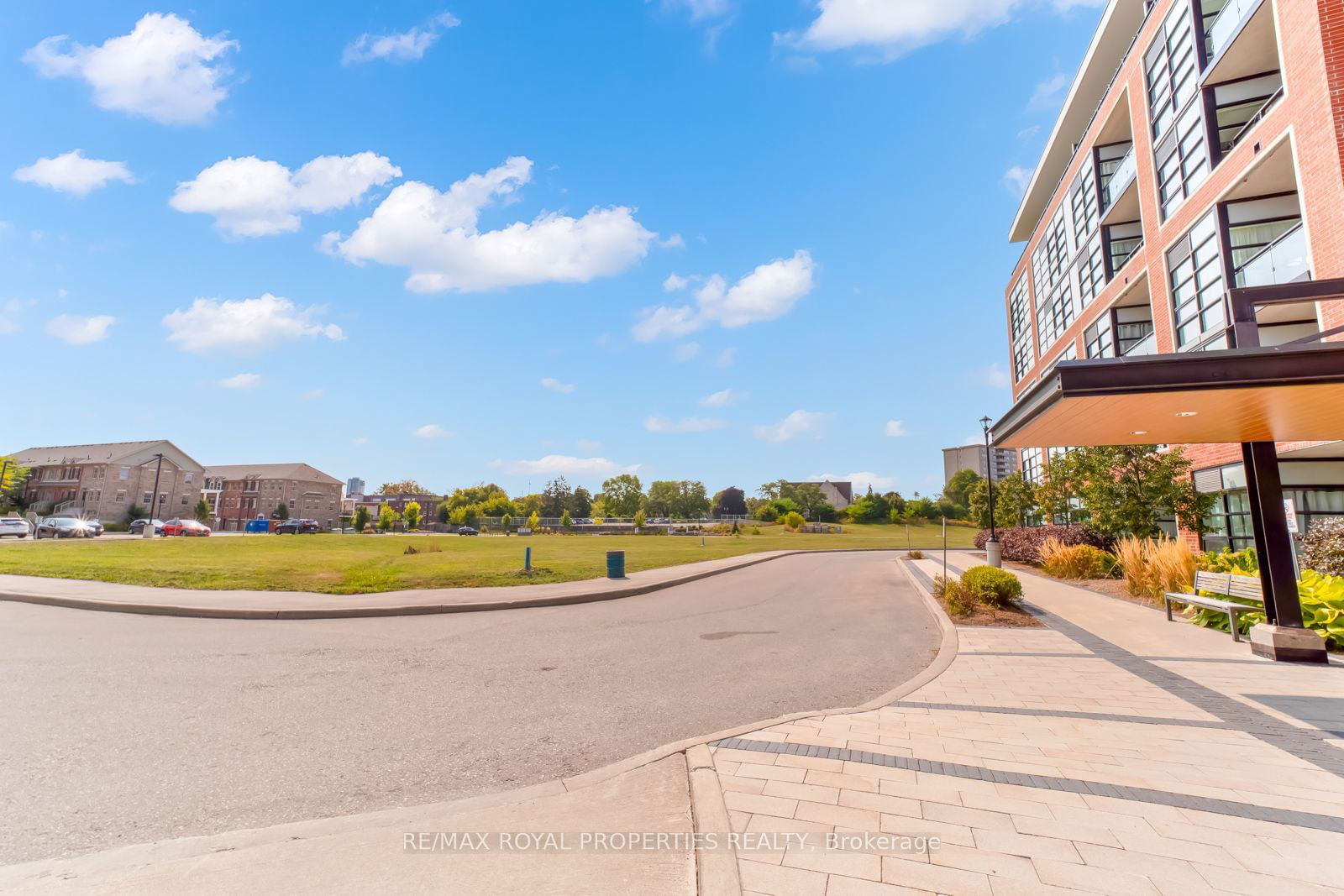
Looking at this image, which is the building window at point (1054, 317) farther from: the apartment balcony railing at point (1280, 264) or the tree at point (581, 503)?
the tree at point (581, 503)

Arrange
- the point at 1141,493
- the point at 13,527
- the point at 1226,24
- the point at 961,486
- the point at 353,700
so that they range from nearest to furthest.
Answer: the point at 353,700 → the point at 1226,24 → the point at 1141,493 → the point at 13,527 → the point at 961,486

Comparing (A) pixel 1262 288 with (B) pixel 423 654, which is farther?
(B) pixel 423 654

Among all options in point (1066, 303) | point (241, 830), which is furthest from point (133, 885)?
point (1066, 303)

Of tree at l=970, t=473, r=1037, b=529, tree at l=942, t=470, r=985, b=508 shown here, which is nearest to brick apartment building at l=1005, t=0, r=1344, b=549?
tree at l=970, t=473, r=1037, b=529

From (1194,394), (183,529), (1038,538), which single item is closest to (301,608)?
(1194,394)

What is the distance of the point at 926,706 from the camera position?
626 centimetres

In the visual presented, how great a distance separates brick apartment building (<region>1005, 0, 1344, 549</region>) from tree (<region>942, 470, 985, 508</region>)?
86930mm

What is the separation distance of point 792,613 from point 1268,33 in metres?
20.0

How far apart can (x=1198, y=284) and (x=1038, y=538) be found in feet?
36.7

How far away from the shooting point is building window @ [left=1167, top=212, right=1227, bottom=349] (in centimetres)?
1825

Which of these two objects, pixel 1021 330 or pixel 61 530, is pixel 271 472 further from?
pixel 1021 330

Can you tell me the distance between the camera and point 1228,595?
10484mm

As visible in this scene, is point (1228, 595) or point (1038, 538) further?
point (1038, 538)

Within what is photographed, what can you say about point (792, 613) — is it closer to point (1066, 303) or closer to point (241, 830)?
point (241, 830)
